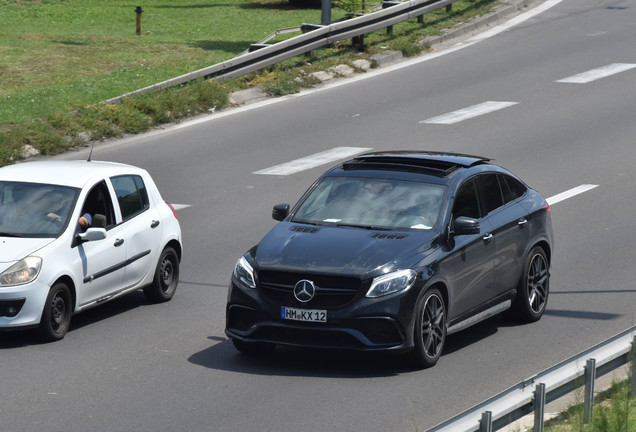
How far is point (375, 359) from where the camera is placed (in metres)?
10.9

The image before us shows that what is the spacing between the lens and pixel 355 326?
10.1m

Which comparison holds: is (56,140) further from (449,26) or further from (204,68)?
(449,26)

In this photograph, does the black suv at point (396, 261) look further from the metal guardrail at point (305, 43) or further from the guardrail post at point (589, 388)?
the metal guardrail at point (305, 43)

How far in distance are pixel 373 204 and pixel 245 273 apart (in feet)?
4.88

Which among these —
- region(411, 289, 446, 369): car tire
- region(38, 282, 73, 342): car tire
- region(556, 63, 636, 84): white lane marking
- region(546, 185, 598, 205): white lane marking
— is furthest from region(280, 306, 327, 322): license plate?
region(556, 63, 636, 84): white lane marking

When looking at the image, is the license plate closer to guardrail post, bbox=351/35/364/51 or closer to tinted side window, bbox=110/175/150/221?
tinted side window, bbox=110/175/150/221

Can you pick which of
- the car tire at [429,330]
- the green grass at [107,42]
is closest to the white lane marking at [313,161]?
the green grass at [107,42]

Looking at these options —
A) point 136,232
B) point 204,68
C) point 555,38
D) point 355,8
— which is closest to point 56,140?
point 204,68

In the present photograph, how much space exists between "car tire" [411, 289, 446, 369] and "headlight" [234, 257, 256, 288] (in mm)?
1424

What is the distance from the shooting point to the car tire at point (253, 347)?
10.6 metres

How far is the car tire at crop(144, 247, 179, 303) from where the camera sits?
12977 mm

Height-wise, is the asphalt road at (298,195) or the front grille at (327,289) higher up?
the front grille at (327,289)

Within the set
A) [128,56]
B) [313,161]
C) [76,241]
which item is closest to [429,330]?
[76,241]

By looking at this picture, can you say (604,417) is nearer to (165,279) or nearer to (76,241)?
(76,241)
